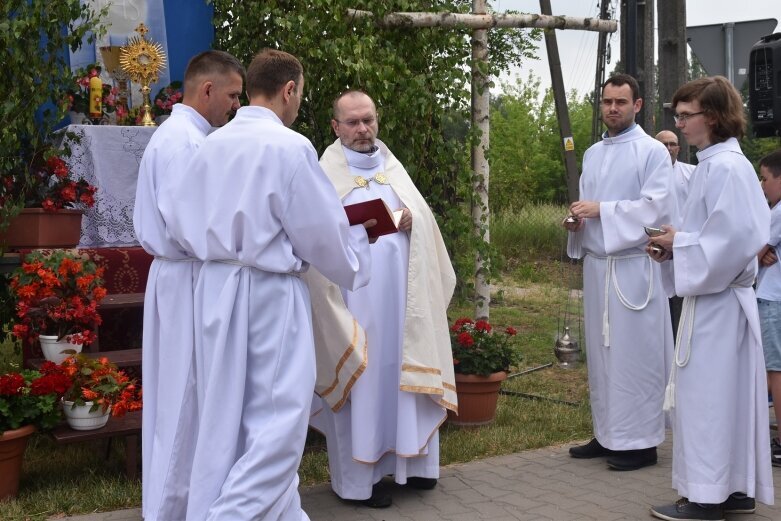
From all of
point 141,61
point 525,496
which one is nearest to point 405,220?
point 525,496

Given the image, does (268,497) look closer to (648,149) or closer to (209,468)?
(209,468)

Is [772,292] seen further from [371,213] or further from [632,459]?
[371,213]

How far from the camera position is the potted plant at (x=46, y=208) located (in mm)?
5977

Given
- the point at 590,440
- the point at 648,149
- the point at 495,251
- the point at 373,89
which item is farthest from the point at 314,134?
the point at 590,440

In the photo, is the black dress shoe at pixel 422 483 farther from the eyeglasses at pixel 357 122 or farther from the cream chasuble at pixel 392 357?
the eyeglasses at pixel 357 122

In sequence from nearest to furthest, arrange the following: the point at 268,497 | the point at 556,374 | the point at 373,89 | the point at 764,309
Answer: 1. the point at 268,497
2. the point at 764,309
3. the point at 373,89
4. the point at 556,374

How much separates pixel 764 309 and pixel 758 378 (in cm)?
156

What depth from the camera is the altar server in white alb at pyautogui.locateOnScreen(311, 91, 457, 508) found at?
486 centimetres

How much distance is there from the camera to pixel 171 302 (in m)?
4.19

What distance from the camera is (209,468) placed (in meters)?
3.62

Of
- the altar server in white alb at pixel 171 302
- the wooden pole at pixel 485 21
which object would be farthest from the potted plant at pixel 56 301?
the wooden pole at pixel 485 21

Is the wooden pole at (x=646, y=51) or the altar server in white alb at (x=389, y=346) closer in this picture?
the altar server in white alb at (x=389, y=346)

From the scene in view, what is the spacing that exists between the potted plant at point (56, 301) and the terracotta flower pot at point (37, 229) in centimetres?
41

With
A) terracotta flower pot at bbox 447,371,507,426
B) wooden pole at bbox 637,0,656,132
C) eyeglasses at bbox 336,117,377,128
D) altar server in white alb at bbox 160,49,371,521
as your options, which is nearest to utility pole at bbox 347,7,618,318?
wooden pole at bbox 637,0,656,132
